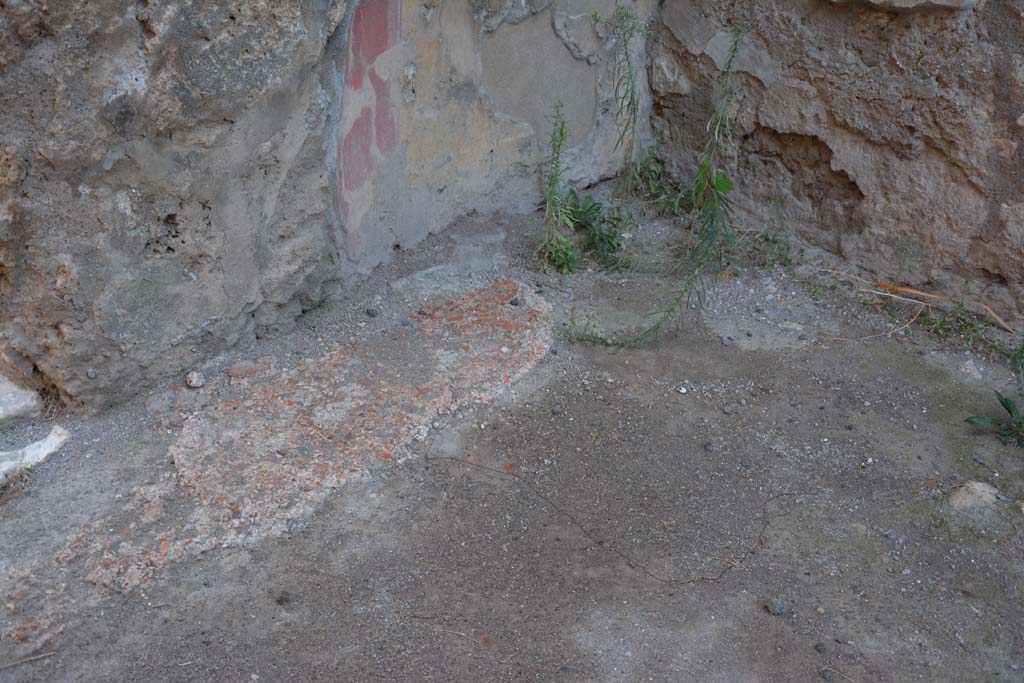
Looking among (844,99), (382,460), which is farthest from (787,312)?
(382,460)

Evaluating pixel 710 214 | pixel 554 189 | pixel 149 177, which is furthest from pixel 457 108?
pixel 149 177

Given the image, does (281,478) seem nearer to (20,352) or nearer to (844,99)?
(20,352)

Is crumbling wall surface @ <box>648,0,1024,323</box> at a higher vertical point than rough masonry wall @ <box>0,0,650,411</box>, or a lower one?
lower

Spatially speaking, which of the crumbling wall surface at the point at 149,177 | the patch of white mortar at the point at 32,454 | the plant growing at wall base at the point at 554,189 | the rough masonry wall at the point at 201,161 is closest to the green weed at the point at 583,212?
the plant growing at wall base at the point at 554,189

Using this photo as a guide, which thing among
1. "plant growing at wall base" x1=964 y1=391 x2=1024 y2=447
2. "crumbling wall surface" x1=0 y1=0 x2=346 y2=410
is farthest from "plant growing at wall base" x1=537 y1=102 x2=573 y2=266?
"plant growing at wall base" x1=964 y1=391 x2=1024 y2=447

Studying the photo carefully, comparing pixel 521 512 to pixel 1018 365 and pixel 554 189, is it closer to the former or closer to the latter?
pixel 554 189

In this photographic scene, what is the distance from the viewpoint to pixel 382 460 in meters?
2.57

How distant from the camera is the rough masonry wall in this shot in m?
2.31

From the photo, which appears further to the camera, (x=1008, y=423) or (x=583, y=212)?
(x=583, y=212)

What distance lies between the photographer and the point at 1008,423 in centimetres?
286

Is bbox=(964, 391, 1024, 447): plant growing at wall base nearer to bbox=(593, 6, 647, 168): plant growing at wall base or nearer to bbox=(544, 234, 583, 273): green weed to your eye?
bbox=(544, 234, 583, 273): green weed

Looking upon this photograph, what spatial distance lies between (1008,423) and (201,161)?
2.30 m

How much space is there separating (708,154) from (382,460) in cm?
187

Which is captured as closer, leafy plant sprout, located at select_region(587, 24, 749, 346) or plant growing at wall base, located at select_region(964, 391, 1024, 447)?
plant growing at wall base, located at select_region(964, 391, 1024, 447)
